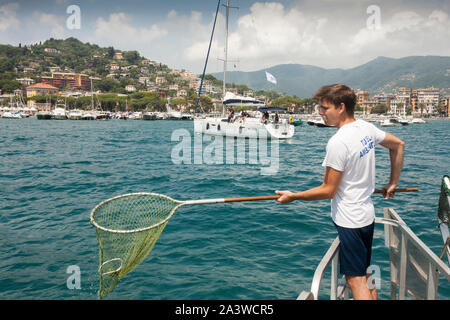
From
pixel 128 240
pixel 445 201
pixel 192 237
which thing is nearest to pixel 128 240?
pixel 128 240

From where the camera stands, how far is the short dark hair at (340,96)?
2.55 m

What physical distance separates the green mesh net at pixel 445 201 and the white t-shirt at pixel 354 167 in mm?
1830

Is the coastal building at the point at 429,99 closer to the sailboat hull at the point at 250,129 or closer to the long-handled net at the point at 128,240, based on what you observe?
the sailboat hull at the point at 250,129

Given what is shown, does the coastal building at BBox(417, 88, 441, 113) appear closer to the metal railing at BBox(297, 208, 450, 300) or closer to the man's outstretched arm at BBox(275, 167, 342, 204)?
the metal railing at BBox(297, 208, 450, 300)

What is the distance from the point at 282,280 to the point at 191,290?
1.54 metres

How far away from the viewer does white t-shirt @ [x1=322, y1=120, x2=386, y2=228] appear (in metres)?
2.43

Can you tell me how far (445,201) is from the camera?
3896 millimetres

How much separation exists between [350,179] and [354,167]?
12 centimetres

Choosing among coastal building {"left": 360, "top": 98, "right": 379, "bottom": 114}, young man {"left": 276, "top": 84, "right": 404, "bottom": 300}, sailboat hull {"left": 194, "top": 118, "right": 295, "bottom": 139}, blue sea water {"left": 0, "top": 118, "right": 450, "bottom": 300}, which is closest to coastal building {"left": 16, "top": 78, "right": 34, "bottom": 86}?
sailboat hull {"left": 194, "top": 118, "right": 295, "bottom": 139}

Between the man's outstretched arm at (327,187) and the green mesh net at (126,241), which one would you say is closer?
the man's outstretched arm at (327,187)

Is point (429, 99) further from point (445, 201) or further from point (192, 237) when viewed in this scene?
point (445, 201)

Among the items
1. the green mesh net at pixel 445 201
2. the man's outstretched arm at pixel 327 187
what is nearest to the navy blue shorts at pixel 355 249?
the man's outstretched arm at pixel 327 187

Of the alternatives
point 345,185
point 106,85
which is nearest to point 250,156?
point 345,185
